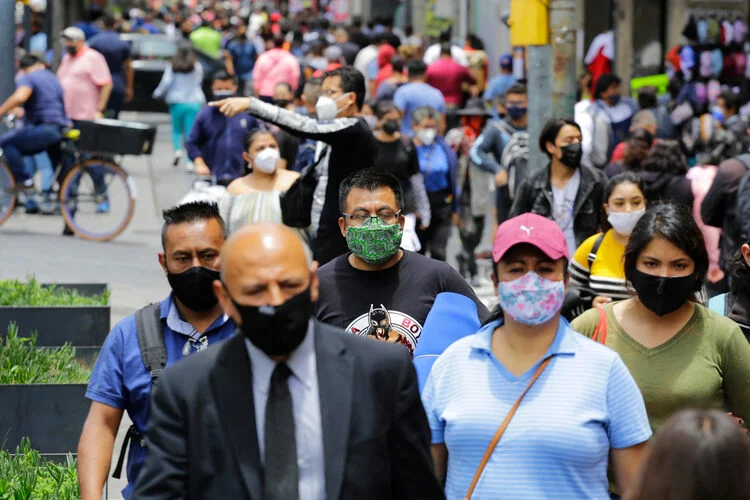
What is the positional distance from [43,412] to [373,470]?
4.44m

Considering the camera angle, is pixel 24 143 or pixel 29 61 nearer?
pixel 24 143

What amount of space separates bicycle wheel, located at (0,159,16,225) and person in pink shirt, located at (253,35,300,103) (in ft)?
19.7

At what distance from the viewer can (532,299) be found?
155 inches

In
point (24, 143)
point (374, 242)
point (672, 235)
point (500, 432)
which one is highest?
point (672, 235)

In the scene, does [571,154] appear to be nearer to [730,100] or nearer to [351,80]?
[351,80]

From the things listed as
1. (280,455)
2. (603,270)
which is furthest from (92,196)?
(280,455)

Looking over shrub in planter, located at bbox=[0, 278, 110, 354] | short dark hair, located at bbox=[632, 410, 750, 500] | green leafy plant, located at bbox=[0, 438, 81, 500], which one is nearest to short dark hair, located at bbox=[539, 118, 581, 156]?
shrub in planter, located at bbox=[0, 278, 110, 354]

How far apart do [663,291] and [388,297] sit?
3.55 ft

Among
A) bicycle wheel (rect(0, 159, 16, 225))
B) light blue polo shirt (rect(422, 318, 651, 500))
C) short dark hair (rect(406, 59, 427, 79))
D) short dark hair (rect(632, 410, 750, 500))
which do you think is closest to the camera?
short dark hair (rect(632, 410, 750, 500))

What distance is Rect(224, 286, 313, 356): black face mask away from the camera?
10.4ft

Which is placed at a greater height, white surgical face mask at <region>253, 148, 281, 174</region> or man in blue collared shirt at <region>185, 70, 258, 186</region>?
white surgical face mask at <region>253, 148, 281, 174</region>

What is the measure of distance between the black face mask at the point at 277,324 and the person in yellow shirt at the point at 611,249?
11.2 ft

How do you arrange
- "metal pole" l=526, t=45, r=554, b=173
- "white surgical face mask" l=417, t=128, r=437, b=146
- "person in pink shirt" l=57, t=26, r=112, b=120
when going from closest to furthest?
"metal pole" l=526, t=45, r=554, b=173 < "white surgical face mask" l=417, t=128, r=437, b=146 < "person in pink shirt" l=57, t=26, r=112, b=120

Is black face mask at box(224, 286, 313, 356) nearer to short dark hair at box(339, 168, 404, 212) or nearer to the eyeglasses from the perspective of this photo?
the eyeglasses
